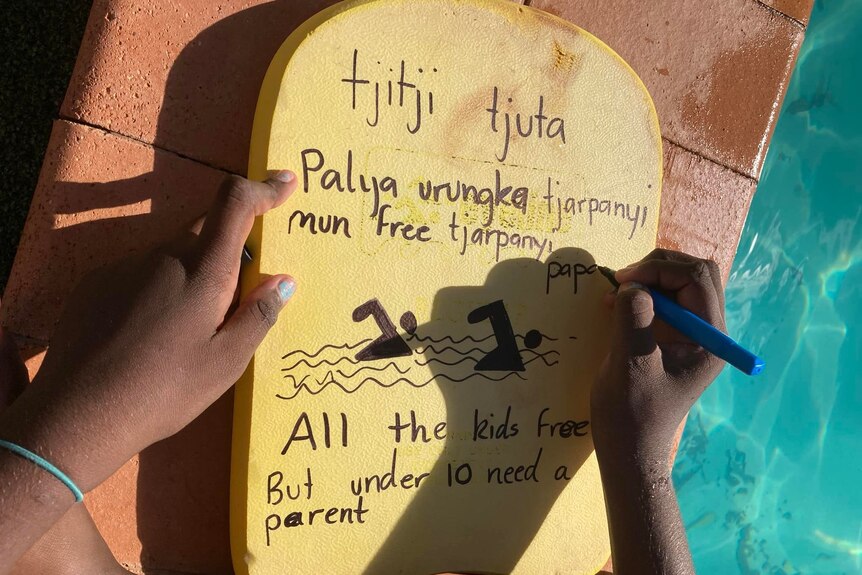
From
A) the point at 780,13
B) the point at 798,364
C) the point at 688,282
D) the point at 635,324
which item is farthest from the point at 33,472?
the point at 798,364

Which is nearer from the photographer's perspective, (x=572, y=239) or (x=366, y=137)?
(x=366, y=137)

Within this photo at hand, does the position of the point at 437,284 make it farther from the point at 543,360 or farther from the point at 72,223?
the point at 72,223

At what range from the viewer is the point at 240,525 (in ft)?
3.56

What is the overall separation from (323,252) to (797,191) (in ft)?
5.32

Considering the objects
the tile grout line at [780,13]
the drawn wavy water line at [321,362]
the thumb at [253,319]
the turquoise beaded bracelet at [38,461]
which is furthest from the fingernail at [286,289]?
the tile grout line at [780,13]

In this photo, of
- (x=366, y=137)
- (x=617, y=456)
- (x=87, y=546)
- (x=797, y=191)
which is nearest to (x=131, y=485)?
(x=87, y=546)

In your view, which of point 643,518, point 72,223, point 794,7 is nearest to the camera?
point 72,223

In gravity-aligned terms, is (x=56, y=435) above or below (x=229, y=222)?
below

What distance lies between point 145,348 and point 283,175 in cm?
32

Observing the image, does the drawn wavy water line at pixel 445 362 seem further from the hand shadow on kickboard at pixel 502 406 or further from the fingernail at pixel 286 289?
the fingernail at pixel 286 289

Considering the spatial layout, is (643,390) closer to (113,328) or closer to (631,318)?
(631,318)

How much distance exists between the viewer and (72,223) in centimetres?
106

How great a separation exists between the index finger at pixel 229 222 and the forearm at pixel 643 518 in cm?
71

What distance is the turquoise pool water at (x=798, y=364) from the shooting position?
2.04 meters
